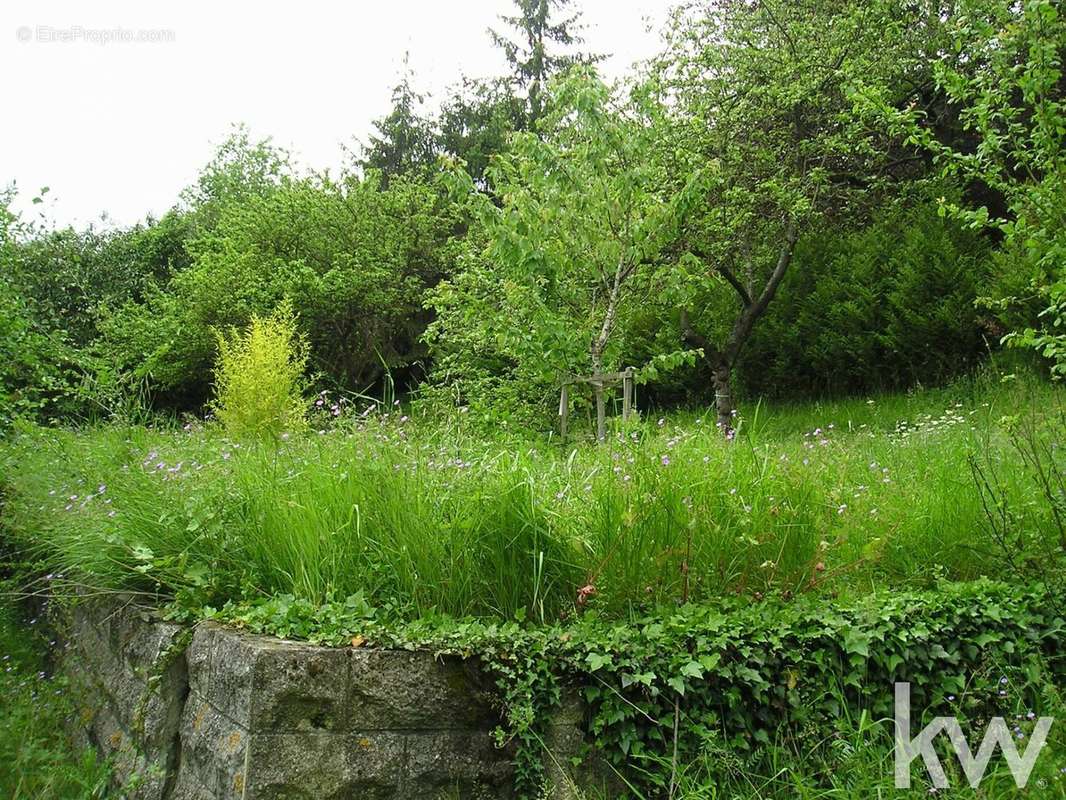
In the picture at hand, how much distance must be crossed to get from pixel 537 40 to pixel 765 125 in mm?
19509

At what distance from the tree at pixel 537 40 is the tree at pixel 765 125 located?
17195 millimetres

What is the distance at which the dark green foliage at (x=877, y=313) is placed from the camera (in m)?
11.0

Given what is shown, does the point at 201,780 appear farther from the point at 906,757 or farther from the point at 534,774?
the point at 906,757

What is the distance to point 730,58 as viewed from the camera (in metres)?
9.80

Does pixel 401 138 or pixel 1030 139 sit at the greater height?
pixel 401 138

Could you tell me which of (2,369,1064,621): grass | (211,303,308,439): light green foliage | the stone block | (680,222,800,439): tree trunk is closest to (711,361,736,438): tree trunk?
(680,222,800,439): tree trunk

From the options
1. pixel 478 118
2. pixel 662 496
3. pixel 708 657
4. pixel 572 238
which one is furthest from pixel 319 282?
pixel 708 657

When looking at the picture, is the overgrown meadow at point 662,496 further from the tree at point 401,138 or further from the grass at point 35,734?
the tree at point 401,138

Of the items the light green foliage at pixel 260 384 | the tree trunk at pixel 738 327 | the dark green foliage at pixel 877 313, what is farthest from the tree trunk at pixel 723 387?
the light green foliage at pixel 260 384

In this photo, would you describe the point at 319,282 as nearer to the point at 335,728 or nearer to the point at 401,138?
the point at 401,138

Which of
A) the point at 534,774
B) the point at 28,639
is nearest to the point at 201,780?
the point at 534,774

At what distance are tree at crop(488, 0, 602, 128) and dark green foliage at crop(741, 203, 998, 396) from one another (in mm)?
16299

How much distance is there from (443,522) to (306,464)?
104cm

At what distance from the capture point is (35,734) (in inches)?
161
